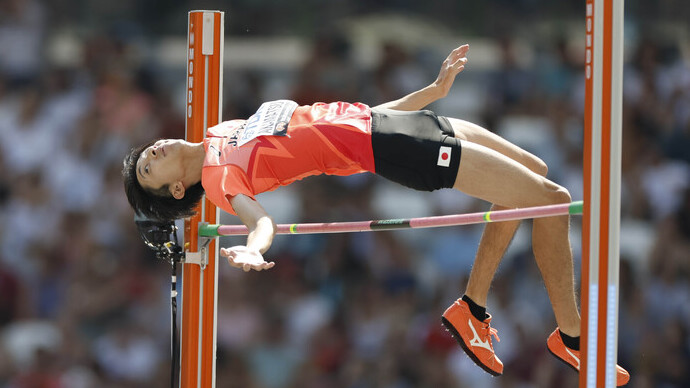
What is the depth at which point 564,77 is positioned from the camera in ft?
23.8

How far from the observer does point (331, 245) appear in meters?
6.70

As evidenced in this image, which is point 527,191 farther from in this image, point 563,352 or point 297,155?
point 297,155

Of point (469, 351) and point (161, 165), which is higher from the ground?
point (161, 165)

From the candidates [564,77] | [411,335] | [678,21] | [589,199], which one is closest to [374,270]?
[411,335]

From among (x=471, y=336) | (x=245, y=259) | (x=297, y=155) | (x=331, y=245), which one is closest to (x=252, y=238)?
(x=245, y=259)

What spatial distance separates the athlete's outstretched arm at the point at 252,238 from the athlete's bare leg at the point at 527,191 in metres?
0.78

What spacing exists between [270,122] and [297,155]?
18 cm

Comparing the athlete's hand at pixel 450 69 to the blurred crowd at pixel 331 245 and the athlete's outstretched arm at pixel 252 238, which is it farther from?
the blurred crowd at pixel 331 245

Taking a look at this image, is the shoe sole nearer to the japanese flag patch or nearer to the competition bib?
the japanese flag patch

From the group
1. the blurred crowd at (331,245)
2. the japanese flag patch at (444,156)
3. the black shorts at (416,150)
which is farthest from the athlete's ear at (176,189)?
the blurred crowd at (331,245)

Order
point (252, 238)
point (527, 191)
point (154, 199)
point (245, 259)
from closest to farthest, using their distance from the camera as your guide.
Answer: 1. point (245, 259)
2. point (252, 238)
3. point (527, 191)
4. point (154, 199)

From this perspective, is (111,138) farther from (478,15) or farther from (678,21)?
(678,21)

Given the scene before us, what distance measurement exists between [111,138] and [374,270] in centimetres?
216

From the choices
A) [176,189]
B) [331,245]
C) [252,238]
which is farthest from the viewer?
[331,245]
